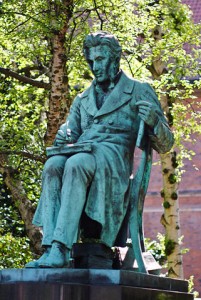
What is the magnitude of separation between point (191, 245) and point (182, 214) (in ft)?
3.14

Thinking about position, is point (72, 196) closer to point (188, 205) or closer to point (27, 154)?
point (27, 154)

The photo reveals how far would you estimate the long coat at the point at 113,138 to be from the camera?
25.9ft

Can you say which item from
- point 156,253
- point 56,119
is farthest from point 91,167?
point 156,253

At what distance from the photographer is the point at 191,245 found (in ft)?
95.3

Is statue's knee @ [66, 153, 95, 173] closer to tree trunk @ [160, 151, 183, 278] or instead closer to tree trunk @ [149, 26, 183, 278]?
tree trunk @ [149, 26, 183, 278]

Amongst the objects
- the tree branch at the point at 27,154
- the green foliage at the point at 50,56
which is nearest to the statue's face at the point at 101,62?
the green foliage at the point at 50,56

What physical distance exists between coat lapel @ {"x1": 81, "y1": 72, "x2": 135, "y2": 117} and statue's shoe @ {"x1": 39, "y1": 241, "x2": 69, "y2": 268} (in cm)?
136

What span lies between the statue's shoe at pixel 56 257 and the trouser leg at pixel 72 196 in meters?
0.04

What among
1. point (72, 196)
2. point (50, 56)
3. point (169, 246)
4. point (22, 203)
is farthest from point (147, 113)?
point (169, 246)

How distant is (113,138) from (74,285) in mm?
1608

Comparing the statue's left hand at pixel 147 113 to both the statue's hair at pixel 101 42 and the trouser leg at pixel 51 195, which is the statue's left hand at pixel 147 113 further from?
the trouser leg at pixel 51 195

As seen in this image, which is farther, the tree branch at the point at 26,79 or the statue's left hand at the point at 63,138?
the tree branch at the point at 26,79

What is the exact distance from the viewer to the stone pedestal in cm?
712

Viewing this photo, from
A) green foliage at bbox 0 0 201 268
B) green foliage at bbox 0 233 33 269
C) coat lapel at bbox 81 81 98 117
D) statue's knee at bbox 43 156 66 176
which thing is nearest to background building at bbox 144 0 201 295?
green foliage at bbox 0 0 201 268
